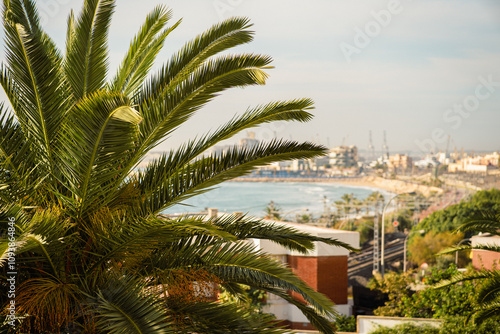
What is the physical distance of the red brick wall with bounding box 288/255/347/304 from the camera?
21.8 meters

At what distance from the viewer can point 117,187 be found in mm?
4805

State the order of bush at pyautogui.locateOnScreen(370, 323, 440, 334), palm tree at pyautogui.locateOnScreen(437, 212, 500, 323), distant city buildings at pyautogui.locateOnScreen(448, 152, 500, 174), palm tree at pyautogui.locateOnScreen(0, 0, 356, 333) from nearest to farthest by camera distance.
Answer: palm tree at pyautogui.locateOnScreen(0, 0, 356, 333), palm tree at pyautogui.locateOnScreen(437, 212, 500, 323), bush at pyautogui.locateOnScreen(370, 323, 440, 334), distant city buildings at pyautogui.locateOnScreen(448, 152, 500, 174)

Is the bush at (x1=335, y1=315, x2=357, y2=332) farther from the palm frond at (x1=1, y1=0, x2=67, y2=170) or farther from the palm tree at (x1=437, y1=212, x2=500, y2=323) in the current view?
the palm frond at (x1=1, y1=0, x2=67, y2=170)

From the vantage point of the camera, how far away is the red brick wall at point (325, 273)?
21.8 m

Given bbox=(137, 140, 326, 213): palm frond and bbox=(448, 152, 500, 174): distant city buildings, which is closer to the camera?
bbox=(137, 140, 326, 213): palm frond

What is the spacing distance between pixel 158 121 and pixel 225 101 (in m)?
158

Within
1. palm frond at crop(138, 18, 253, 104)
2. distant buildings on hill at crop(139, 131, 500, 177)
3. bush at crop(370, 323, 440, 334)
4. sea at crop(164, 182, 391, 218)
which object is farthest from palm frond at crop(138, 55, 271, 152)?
sea at crop(164, 182, 391, 218)

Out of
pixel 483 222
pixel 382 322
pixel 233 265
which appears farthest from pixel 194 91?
pixel 382 322

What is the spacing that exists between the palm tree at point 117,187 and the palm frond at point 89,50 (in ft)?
0.04

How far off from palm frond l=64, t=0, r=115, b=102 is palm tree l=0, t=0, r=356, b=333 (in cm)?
1

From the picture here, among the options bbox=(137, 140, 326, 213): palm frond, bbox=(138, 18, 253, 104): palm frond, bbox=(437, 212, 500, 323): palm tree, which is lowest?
bbox=(437, 212, 500, 323): palm tree

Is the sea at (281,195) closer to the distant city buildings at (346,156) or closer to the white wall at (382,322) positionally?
the distant city buildings at (346,156)

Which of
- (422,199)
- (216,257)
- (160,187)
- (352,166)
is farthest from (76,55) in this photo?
(352,166)

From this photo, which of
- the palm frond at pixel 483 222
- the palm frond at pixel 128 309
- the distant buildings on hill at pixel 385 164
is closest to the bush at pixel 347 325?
the palm frond at pixel 483 222
